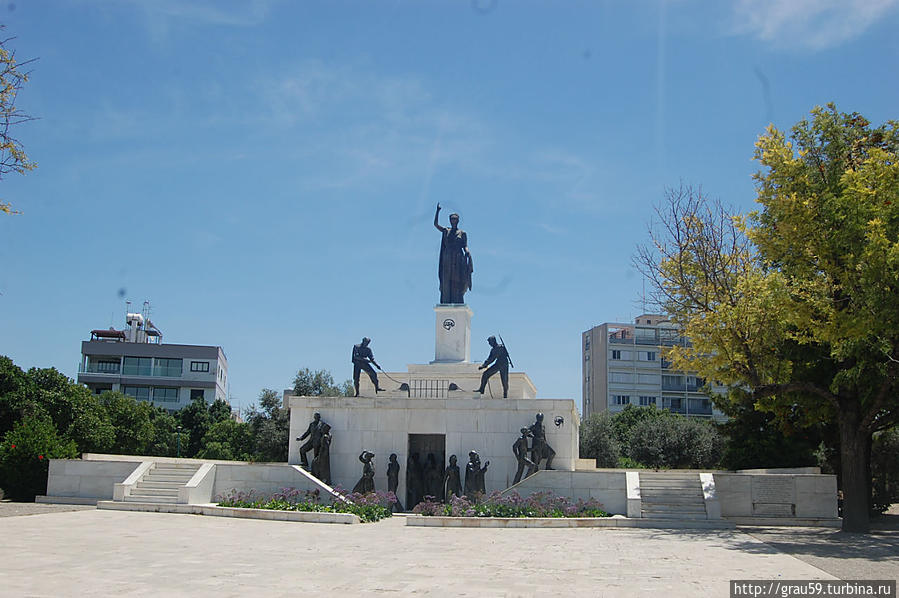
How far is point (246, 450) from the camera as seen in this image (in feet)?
152

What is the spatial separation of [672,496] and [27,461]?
1947 cm

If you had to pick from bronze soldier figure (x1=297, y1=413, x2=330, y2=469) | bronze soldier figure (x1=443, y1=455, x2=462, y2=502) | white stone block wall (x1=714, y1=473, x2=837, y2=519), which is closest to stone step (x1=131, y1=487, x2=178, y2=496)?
bronze soldier figure (x1=297, y1=413, x2=330, y2=469)

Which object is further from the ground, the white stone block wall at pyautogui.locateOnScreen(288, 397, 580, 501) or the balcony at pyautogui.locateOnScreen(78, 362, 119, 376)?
the balcony at pyautogui.locateOnScreen(78, 362, 119, 376)

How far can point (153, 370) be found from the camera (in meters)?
71.3

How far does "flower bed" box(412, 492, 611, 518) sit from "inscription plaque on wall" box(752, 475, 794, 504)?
440 cm

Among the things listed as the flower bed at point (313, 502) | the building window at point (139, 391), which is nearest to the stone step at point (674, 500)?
the flower bed at point (313, 502)

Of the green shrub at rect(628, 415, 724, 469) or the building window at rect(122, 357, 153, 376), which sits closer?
the green shrub at rect(628, 415, 724, 469)

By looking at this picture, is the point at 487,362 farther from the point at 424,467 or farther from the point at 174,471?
the point at 174,471

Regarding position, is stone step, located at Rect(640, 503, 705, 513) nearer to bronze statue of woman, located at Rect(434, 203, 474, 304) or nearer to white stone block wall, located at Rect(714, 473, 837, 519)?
white stone block wall, located at Rect(714, 473, 837, 519)

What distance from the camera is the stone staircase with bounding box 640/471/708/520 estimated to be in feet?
69.3

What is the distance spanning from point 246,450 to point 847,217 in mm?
36999

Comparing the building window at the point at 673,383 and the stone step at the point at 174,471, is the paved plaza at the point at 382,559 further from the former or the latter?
the building window at the point at 673,383

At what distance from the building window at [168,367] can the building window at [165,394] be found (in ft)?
4.10

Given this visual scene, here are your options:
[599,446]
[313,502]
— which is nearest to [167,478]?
[313,502]
